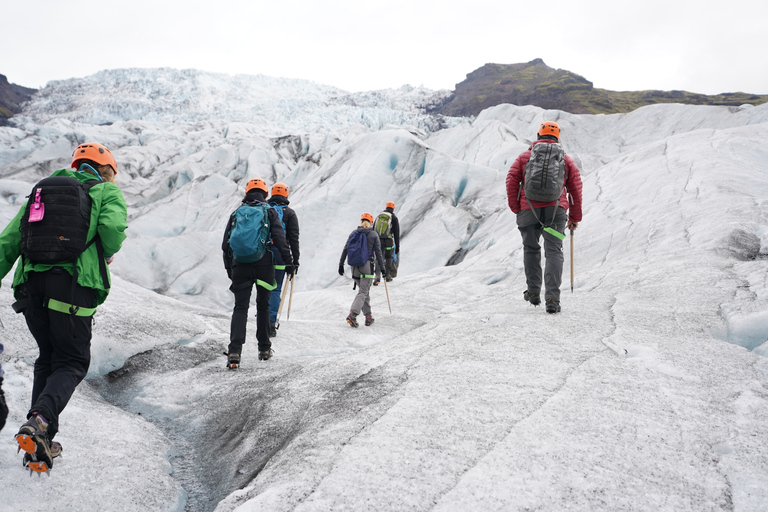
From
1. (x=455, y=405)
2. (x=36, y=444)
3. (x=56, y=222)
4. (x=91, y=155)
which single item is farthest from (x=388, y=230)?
(x=36, y=444)

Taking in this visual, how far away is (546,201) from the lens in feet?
16.4

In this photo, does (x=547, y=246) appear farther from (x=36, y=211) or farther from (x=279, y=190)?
(x=36, y=211)

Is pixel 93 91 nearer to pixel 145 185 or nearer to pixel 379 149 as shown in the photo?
pixel 145 185

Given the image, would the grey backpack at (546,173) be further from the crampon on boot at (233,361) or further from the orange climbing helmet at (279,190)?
the crampon on boot at (233,361)

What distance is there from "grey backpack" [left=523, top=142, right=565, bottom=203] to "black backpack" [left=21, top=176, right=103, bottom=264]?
13.7 feet

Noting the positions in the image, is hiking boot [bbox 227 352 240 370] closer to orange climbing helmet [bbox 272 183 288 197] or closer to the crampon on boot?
the crampon on boot

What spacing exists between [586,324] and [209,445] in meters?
3.53

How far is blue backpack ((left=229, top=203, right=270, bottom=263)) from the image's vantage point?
15.3 ft

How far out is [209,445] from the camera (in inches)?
132

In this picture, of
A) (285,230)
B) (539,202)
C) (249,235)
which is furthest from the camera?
(285,230)

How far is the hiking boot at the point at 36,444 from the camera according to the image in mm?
2359

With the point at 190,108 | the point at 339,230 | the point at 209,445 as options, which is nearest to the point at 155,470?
the point at 209,445

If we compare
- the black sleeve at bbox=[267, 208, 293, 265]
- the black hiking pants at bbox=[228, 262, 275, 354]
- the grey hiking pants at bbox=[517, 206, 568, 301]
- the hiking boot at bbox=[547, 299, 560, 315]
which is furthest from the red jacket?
the black hiking pants at bbox=[228, 262, 275, 354]

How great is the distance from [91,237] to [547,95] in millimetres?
78971
